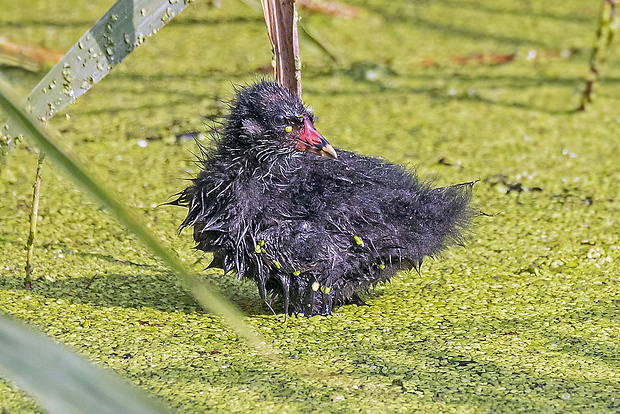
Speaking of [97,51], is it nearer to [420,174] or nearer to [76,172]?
[76,172]

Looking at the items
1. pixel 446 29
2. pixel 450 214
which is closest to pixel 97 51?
pixel 450 214

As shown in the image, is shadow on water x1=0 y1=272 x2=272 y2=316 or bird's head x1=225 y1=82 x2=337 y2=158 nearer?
bird's head x1=225 y1=82 x2=337 y2=158

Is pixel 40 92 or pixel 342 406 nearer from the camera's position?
pixel 342 406

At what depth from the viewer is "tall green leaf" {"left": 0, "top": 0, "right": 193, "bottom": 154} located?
235 centimetres

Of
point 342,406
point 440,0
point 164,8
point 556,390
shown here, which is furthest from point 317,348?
point 440,0

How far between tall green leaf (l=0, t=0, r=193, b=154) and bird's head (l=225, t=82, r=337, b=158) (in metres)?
0.35

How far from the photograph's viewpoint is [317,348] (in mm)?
2412

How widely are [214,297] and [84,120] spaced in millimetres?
3342

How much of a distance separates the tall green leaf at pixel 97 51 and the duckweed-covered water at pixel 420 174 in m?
0.47

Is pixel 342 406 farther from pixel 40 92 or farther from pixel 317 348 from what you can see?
pixel 40 92

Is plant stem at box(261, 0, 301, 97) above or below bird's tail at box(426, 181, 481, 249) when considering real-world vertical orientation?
above

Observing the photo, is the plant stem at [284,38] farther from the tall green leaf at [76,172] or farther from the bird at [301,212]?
the tall green leaf at [76,172]

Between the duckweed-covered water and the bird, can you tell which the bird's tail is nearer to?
the bird

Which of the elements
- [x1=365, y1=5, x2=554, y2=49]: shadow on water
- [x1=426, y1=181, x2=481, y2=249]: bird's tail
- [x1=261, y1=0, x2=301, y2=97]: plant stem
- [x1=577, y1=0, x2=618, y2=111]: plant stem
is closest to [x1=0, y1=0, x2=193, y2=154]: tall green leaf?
[x1=261, y1=0, x2=301, y2=97]: plant stem
